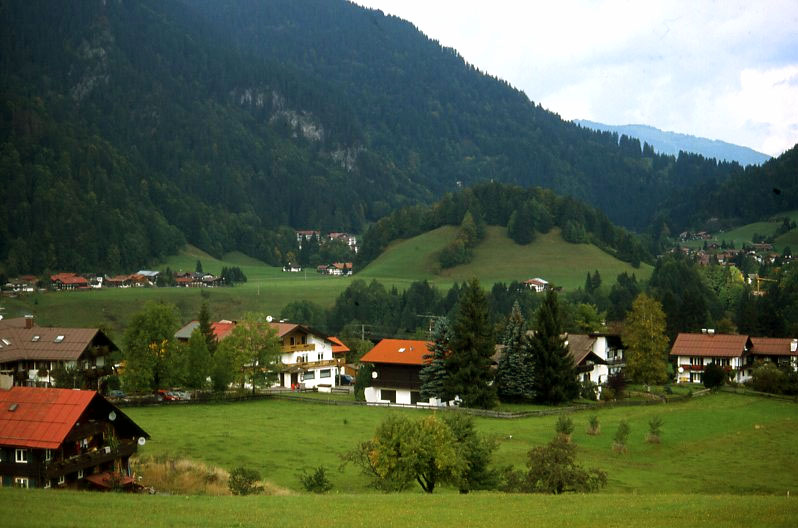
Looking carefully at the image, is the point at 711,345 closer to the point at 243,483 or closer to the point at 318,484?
the point at 318,484

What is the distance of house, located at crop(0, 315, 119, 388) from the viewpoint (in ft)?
209

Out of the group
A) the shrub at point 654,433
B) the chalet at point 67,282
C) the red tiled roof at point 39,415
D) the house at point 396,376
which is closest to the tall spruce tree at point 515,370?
the house at point 396,376

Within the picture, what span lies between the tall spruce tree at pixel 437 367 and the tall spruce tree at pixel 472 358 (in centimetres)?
68

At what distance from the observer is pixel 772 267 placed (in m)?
170

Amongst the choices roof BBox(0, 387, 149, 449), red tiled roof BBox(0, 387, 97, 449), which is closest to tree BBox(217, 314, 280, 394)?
roof BBox(0, 387, 149, 449)

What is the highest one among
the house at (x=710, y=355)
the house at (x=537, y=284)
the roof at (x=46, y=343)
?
the house at (x=537, y=284)

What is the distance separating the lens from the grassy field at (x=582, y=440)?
4072 cm

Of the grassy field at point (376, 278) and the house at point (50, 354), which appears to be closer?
the house at point (50, 354)


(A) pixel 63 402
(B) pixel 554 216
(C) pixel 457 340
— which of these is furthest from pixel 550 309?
(B) pixel 554 216

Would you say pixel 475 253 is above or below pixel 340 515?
above

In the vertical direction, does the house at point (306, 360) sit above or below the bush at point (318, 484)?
above

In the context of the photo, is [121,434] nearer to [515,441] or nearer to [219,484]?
[219,484]

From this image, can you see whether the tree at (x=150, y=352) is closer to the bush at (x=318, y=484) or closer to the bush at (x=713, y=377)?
the bush at (x=318, y=484)

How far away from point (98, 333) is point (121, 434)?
30.5 m
